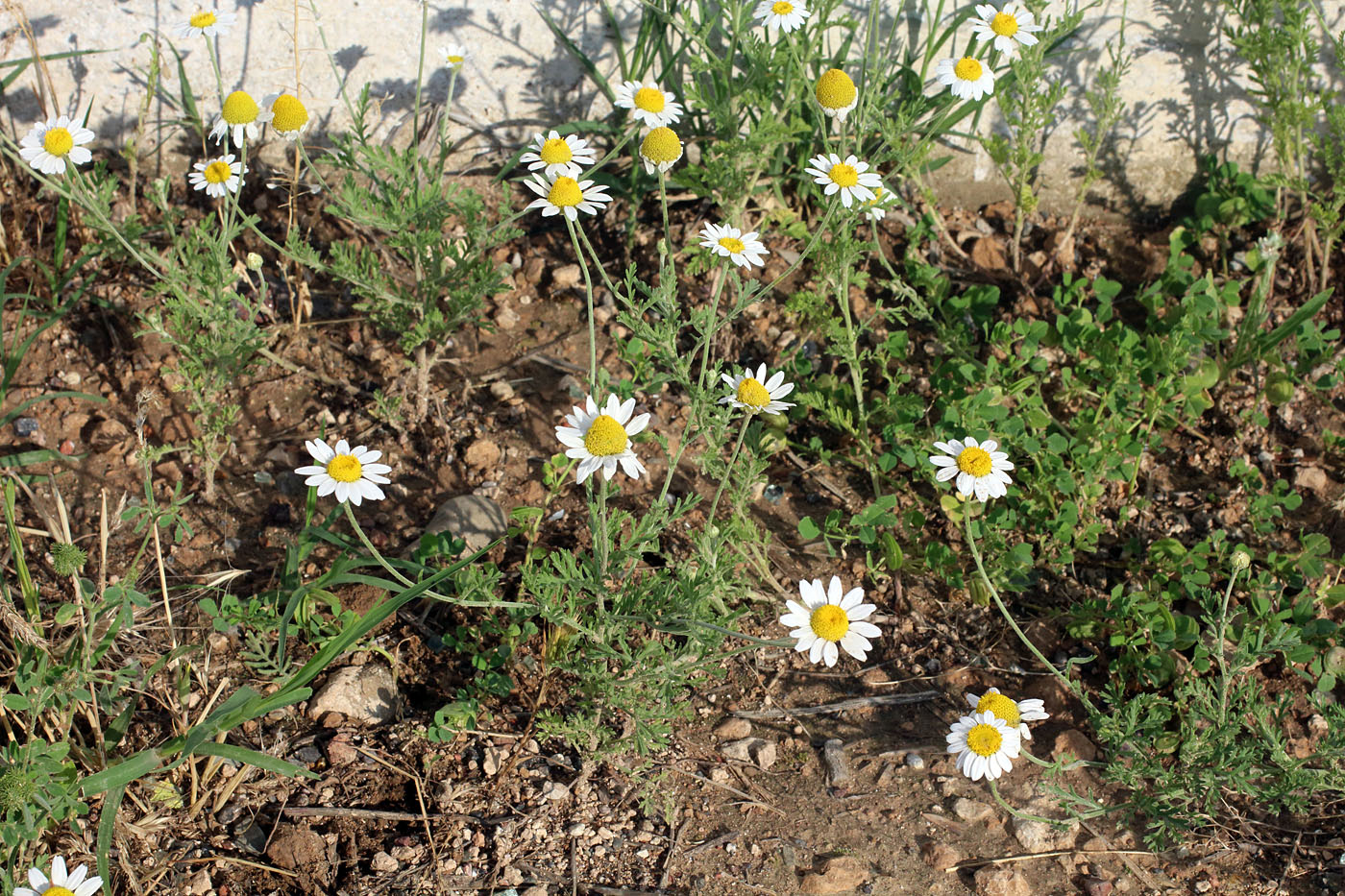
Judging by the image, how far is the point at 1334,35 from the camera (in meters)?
3.79

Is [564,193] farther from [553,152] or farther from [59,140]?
[59,140]

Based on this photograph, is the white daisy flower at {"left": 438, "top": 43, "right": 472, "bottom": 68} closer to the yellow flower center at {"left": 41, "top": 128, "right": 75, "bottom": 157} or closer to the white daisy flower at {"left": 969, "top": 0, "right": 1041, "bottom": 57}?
the yellow flower center at {"left": 41, "top": 128, "right": 75, "bottom": 157}

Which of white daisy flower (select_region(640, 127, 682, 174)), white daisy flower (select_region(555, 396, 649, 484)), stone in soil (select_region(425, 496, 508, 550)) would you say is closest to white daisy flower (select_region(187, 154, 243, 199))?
stone in soil (select_region(425, 496, 508, 550))

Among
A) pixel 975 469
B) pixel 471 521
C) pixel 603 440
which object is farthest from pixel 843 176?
pixel 471 521

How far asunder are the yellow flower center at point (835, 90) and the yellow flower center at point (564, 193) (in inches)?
32.9

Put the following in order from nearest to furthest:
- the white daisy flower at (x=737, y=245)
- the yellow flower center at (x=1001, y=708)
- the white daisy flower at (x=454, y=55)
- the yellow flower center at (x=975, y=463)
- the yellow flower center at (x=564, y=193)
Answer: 1. the yellow flower center at (x=1001, y=708)
2. the yellow flower center at (x=564, y=193)
3. the yellow flower center at (x=975, y=463)
4. the white daisy flower at (x=737, y=245)
5. the white daisy flower at (x=454, y=55)

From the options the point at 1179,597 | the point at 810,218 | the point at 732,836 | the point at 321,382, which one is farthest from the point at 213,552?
the point at 1179,597

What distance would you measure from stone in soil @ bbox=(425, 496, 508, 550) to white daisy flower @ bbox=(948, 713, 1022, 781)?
1337 millimetres

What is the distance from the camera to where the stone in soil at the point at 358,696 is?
8.49 ft

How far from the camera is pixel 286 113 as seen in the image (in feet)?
9.68

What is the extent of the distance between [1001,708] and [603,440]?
106 cm

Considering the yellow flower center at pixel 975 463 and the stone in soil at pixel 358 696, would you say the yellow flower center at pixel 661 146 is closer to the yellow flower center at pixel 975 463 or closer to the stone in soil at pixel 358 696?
the yellow flower center at pixel 975 463

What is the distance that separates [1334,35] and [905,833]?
3.31 meters

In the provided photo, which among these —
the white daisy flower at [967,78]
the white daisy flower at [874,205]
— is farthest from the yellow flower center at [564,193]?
the white daisy flower at [967,78]
